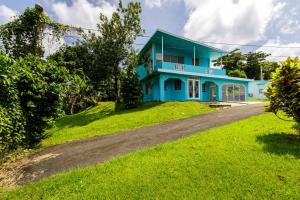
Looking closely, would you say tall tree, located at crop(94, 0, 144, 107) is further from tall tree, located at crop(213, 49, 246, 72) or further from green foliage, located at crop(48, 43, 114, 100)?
tall tree, located at crop(213, 49, 246, 72)

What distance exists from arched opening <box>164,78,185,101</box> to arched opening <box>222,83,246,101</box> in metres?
6.60

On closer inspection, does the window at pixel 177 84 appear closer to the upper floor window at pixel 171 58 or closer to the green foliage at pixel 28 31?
the upper floor window at pixel 171 58

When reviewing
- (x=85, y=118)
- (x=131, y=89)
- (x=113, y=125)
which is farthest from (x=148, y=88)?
(x=113, y=125)

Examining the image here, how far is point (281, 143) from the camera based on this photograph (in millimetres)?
5855

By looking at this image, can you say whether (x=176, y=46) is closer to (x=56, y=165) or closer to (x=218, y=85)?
(x=218, y=85)

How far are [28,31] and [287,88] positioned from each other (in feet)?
65.9

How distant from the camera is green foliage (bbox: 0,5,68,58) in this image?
16.6 meters

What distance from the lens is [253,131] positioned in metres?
7.35

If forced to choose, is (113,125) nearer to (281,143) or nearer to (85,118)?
(85,118)

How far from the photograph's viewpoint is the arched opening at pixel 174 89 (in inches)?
788

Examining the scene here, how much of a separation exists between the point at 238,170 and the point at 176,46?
18484mm

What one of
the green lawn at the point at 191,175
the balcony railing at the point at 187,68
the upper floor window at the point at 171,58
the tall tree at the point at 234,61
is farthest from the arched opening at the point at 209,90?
the tall tree at the point at 234,61

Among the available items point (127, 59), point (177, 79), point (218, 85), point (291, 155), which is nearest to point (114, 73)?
point (127, 59)

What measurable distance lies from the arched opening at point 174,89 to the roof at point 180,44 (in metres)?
3.93
